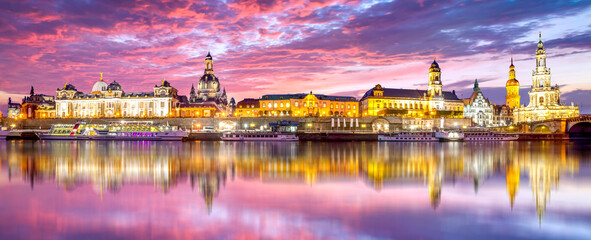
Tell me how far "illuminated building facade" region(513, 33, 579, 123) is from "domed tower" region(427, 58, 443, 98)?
70.3 feet

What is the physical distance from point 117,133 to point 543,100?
295ft

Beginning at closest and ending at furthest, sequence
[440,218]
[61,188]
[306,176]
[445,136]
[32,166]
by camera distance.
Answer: [440,218]
[61,188]
[306,176]
[32,166]
[445,136]

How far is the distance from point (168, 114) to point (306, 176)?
80947 millimetres

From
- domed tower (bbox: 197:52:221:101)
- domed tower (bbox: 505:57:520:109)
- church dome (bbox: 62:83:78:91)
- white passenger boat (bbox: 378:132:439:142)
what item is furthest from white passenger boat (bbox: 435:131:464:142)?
church dome (bbox: 62:83:78:91)

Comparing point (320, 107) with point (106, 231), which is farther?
point (320, 107)

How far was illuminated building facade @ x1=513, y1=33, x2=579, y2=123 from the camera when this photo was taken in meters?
89.0

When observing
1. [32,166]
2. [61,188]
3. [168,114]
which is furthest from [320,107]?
[61,188]

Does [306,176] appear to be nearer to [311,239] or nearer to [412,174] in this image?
[412,174]

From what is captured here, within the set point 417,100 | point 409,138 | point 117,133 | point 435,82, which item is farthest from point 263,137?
point 435,82

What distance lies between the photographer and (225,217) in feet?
34.2

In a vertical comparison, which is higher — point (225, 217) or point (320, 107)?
point (320, 107)

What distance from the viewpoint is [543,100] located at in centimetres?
9331

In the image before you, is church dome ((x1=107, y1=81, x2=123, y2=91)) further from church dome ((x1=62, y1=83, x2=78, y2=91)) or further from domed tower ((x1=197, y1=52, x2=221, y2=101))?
domed tower ((x1=197, y1=52, x2=221, y2=101))

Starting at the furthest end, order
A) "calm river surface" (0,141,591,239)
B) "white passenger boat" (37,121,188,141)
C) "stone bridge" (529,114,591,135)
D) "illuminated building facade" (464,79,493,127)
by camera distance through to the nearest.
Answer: "illuminated building facade" (464,79,493,127), "stone bridge" (529,114,591,135), "white passenger boat" (37,121,188,141), "calm river surface" (0,141,591,239)
